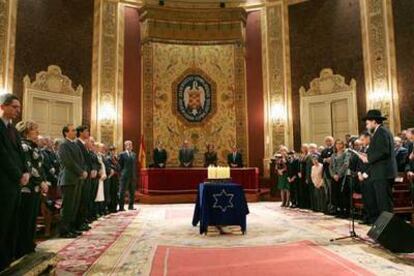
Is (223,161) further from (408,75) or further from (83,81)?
(408,75)

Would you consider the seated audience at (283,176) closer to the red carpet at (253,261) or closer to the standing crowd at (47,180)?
the standing crowd at (47,180)

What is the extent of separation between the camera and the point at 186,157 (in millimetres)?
11664

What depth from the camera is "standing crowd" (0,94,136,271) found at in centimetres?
306

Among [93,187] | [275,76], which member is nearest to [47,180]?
[93,187]

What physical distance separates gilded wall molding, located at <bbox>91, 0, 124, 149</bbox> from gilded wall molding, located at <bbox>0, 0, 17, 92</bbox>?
2.38 meters

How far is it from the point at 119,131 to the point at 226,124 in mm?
3470

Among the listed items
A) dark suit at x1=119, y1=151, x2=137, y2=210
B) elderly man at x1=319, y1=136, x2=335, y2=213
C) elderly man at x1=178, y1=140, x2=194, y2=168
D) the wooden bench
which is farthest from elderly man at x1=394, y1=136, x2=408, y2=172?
elderly man at x1=178, y1=140, x2=194, y2=168

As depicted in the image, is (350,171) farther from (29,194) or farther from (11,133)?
(11,133)

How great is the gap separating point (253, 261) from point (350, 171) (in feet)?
11.6

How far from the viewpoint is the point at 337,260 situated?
358cm

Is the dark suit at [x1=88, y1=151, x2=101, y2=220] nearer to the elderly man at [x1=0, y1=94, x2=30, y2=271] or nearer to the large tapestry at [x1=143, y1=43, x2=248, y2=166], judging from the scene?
the elderly man at [x1=0, y1=94, x2=30, y2=271]

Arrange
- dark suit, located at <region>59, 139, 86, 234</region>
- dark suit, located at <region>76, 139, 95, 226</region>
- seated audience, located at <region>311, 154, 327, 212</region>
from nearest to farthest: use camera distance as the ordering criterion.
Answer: dark suit, located at <region>59, 139, 86, 234</region>
dark suit, located at <region>76, 139, 95, 226</region>
seated audience, located at <region>311, 154, 327, 212</region>

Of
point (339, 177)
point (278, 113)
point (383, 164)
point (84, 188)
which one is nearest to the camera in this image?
point (383, 164)

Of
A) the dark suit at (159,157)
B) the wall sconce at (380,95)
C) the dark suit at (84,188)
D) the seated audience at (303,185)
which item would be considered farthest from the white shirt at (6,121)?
the wall sconce at (380,95)
